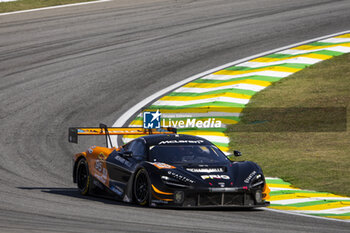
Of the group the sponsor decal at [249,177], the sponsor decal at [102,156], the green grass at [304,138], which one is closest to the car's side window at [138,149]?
the sponsor decal at [102,156]

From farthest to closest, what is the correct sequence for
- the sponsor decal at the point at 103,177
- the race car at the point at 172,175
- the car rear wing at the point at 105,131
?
1. the car rear wing at the point at 105,131
2. the sponsor decal at the point at 103,177
3. the race car at the point at 172,175

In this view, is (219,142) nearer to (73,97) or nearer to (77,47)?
(73,97)

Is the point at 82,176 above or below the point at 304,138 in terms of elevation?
below

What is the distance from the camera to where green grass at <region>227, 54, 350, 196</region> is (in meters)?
13.5

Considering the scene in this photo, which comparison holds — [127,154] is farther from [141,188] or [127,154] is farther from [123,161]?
[141,188]

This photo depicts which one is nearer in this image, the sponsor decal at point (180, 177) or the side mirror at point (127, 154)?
the sponsor decal at point (180, 177)

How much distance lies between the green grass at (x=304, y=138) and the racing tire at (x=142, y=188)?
10.8ft

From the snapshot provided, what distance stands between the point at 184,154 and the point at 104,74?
40.3 ft

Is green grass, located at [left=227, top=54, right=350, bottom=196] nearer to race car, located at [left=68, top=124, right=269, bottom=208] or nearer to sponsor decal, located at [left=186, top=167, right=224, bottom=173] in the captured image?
race car, located at [left=68, top=124, right=269, bottom=208]

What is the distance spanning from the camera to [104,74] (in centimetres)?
2348

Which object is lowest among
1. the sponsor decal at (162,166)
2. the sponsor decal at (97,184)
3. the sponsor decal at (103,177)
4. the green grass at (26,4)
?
the sponsor decal at (97,184)

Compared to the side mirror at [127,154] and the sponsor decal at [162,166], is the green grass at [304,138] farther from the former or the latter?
the side mirror at [127,154]

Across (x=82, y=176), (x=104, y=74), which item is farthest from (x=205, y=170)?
(x=104, y=74)

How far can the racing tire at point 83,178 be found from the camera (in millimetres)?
12633
